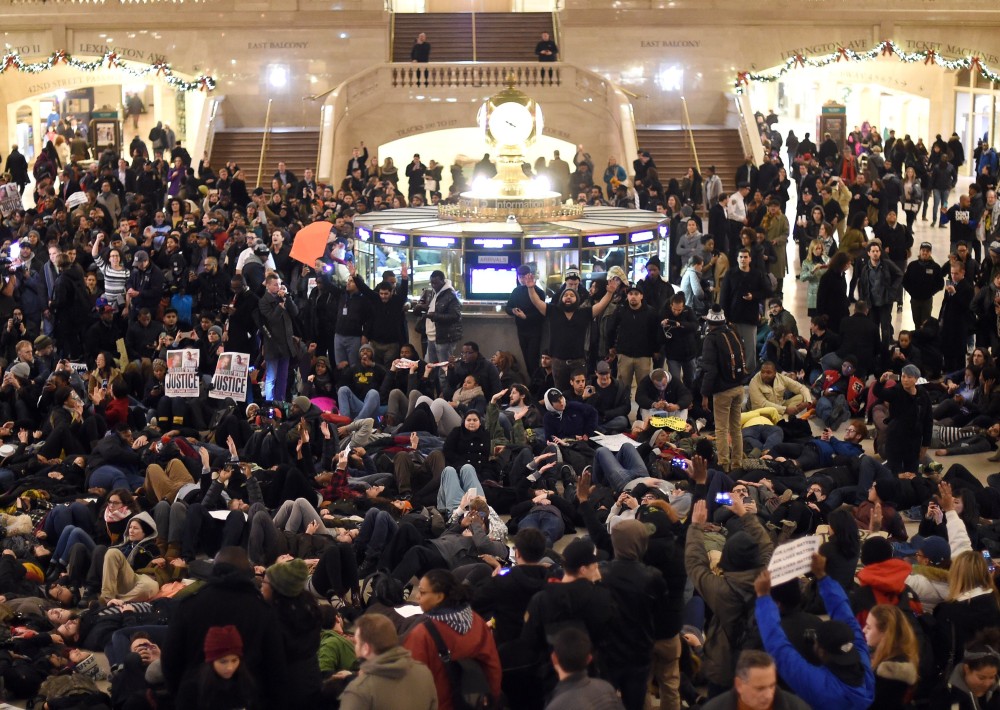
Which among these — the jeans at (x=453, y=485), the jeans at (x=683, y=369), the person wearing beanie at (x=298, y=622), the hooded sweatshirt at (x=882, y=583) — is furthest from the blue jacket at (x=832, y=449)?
the person wearing beanie at (x=298, y=622)

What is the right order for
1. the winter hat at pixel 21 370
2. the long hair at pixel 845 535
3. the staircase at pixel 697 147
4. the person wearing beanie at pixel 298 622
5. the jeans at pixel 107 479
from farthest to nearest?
the staircase at pixel 697 147
the winter hat at pixel 21 370
the jeans at pixel 107 479
the long hair at pixel 845 535
the person wearing beanie at pixel 298 622

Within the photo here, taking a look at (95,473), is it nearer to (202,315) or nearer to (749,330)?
(202,315)

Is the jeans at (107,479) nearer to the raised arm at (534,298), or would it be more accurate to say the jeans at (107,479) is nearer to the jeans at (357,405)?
the jeans at (357,405)

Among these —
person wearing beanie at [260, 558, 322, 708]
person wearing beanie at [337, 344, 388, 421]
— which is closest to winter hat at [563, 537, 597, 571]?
person wearing beanie at [260, 558, 322, 708]

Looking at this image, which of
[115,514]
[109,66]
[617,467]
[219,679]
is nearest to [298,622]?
[219,679]

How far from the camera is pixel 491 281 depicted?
1800cm

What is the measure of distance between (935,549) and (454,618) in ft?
13.6

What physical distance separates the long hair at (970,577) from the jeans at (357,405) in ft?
24.1

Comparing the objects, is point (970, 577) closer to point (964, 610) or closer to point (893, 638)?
point (964, 610)

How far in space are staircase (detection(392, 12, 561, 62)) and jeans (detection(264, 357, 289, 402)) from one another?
1808cm

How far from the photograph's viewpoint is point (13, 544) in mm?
11805

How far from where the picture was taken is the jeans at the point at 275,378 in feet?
53.6

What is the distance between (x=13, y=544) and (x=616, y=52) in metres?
24.0

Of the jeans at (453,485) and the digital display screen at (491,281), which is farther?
the digital display screen at (491,281)
